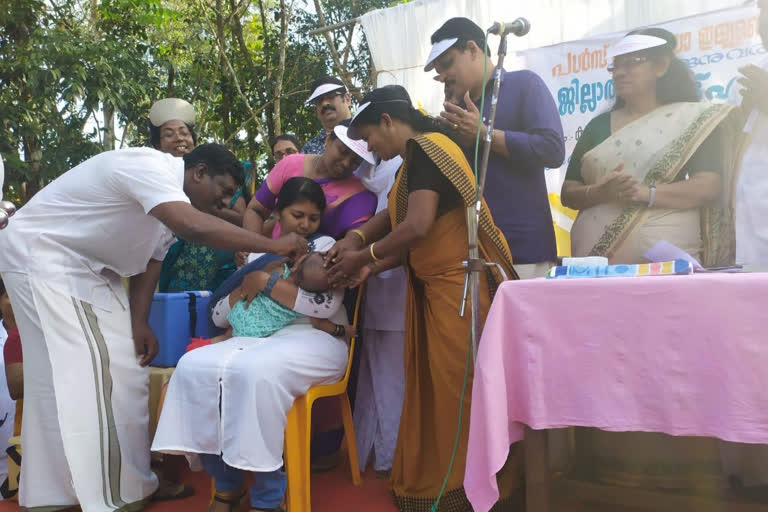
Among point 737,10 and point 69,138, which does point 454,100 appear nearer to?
point 737,10

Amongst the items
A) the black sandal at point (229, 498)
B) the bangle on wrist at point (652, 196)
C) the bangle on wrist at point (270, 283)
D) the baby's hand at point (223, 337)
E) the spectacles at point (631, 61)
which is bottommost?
the black sandal at point (229, 498)

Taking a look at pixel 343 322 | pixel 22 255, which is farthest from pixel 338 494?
pixel 22 255

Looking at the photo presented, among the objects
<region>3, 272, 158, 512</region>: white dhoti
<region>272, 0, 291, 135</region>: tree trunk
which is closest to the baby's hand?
<region>3, 272, 158, 512</region>: white dhoti

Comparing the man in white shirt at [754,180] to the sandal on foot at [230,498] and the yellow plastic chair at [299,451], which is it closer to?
the yellow plastic chair at [299,451]

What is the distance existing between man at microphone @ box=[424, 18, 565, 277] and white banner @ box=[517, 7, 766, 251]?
76cm

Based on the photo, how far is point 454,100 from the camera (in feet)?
10.3

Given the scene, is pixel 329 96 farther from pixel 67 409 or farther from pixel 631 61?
pixel 67 409

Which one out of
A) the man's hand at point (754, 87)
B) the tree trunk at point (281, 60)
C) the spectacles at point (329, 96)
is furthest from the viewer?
the tree trunk at point (281, 60)

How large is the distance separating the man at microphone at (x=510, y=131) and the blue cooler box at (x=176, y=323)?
146 cm

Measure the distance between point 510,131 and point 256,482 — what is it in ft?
6.00

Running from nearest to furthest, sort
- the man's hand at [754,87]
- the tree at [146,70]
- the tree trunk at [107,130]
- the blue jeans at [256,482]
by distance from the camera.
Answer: the blue jeans at [256,482]
the man's hand at [754,87]
the tree at [146,70]
the tree trunk at [107,130]

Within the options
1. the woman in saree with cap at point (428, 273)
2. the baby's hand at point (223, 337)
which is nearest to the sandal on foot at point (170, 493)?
the baby's hand at point (223, 337)

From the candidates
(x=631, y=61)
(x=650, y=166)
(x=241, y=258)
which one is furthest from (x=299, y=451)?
(x=631, y=61)

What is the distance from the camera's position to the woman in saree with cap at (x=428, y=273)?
8.50 ft
